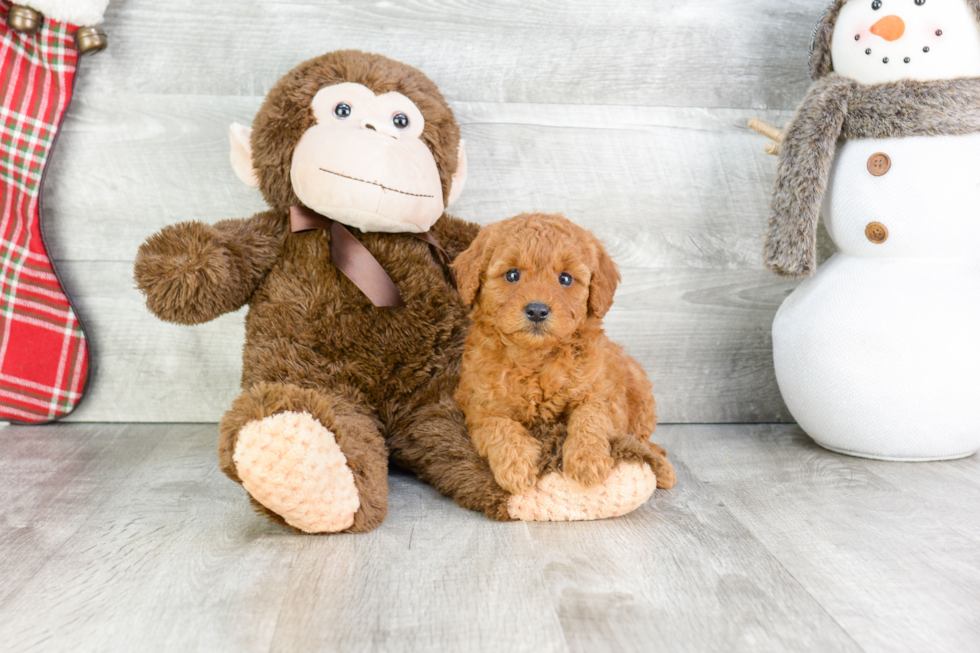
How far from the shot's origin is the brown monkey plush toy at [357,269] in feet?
3.44

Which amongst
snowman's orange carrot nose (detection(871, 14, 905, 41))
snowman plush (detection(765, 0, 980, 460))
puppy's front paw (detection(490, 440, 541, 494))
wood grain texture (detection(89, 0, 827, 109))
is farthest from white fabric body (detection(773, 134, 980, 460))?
puppy's front paw (detection(490, 440, 541, 494))

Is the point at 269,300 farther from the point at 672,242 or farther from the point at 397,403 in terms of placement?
the point at 672,242

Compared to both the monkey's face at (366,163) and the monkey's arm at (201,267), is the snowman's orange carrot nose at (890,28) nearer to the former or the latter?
the monkey's face at (366,163)

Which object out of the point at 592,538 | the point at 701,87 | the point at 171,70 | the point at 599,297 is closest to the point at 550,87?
the point at 701,87

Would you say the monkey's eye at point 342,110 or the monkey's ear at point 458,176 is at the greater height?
the monkey's eye at point 342,110

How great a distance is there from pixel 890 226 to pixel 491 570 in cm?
84

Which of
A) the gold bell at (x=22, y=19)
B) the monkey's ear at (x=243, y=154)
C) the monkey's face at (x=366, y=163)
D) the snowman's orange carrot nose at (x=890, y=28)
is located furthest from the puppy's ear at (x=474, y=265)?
the gold bell at (x=22, y=19)

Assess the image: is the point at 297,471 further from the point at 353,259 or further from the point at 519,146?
the point at 519,146

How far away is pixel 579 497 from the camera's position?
3.19ft

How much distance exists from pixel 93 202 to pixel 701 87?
1.14m

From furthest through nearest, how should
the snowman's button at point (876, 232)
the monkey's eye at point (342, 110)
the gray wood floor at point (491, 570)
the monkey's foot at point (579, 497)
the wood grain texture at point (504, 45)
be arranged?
the wood grain texture at point (504, 45) → the snowman's button at point (876, 232) → the monkey's eye at point (342, 110) → the monkey's foot at point (579, 497) → the gray wood floor at point (491, 570)

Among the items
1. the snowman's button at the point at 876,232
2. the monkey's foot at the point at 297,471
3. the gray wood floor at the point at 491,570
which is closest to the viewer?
the gray wood floor at the point at 491,570

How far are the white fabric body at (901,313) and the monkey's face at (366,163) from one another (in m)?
0.68

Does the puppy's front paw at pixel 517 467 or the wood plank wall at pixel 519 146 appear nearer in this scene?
the puppy's front paw at pixel 517 467
